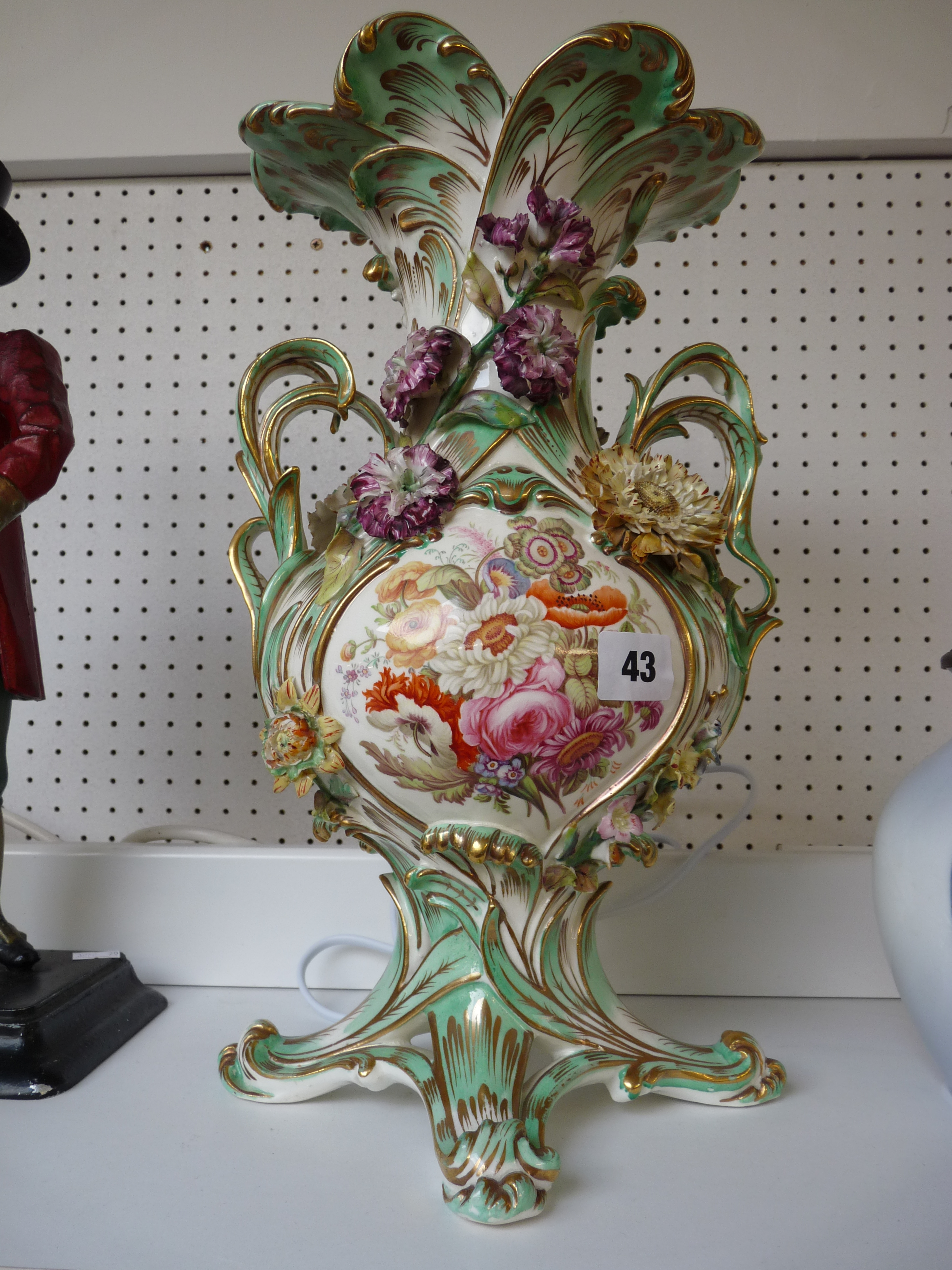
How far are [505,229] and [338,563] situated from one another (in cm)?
22

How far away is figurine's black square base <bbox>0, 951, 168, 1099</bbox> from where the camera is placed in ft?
2.05

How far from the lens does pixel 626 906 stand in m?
0.80

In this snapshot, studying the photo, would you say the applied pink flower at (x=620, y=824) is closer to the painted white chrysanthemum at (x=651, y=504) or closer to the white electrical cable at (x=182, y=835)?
the painted white chrysanthemum at (x=651, y=504)

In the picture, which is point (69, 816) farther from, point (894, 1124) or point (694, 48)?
point (694, 48)

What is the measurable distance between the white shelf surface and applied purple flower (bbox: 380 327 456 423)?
1.43 feet

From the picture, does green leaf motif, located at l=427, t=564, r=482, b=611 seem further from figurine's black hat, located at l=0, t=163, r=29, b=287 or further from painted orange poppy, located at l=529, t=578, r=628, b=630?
figurine's black hat, located at l=0, t=163, r=29, b=287

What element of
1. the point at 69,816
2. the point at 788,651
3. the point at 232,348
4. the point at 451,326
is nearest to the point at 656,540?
the point at 451,326

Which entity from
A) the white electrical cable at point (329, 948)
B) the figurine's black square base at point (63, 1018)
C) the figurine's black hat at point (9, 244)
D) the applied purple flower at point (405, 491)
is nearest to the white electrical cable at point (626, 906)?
the white electrical cable at point (329, 948)

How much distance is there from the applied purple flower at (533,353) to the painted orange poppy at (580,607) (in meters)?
0.12

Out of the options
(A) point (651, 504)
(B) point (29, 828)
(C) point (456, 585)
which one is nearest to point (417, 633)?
(C) point (456, 585)

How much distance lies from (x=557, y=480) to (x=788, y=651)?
526 mm

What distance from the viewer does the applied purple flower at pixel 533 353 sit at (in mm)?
558

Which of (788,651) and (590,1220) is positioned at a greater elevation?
(788,651)

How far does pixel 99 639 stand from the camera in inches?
41.2
